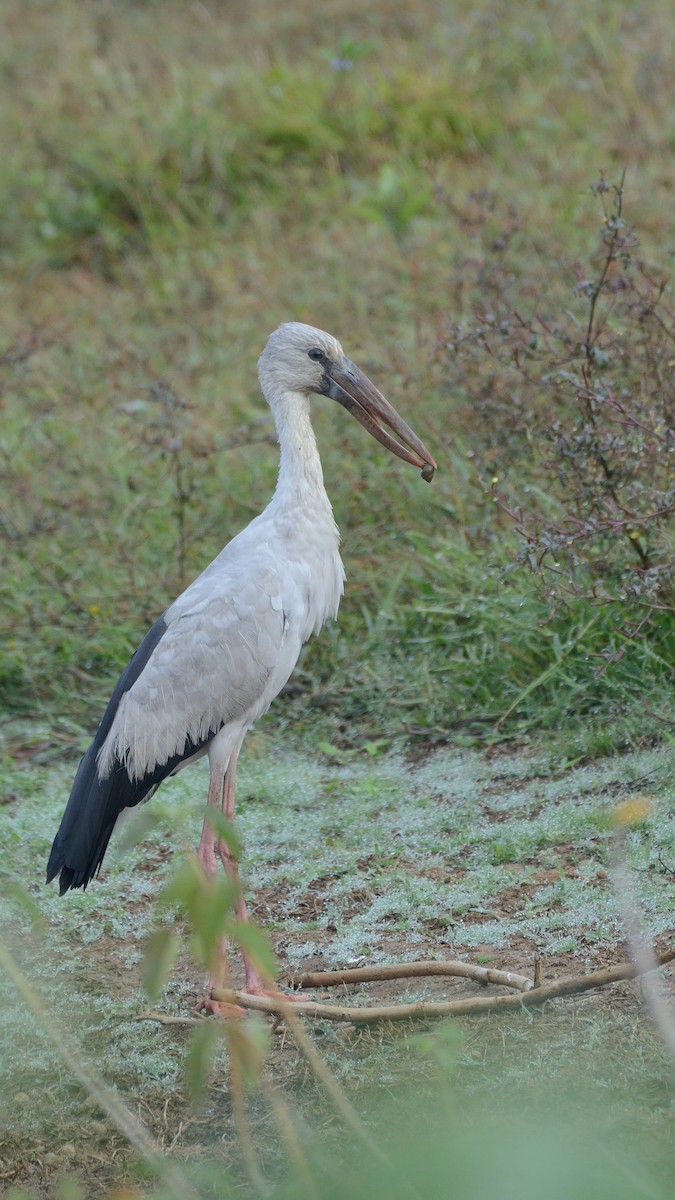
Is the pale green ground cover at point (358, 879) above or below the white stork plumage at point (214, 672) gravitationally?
below

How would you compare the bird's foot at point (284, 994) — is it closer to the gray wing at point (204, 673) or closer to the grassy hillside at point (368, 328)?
the gray wing at point (204, 673)

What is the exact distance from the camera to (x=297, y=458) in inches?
158

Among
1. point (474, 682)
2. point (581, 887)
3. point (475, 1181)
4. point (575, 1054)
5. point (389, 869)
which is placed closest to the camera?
point (475, 1181)

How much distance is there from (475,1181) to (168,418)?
4.30 metres

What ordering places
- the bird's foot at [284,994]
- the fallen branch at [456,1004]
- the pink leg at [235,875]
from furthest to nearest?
the pink leg at [235,875] → the bird's foot at [284,994] → the fallen branch at [456,1004]

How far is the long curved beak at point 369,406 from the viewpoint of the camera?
4.11m

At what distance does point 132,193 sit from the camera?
876 cm

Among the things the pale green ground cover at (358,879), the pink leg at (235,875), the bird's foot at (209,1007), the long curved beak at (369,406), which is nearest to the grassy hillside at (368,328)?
the pale green ground cover at (358,879)

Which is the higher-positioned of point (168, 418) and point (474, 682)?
point (168, 418)

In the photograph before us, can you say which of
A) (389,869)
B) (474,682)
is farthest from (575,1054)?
(474,682)

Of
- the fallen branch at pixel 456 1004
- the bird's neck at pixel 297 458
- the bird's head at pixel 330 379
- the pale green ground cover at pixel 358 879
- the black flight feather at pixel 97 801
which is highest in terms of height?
the bird's head at pixel 330 379

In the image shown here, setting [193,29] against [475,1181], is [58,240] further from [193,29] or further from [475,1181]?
[475,1181]

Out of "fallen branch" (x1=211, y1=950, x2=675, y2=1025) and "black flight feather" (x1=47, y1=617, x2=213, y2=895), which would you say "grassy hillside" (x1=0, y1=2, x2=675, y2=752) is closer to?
"black flight feather" (x1=47, y1=617, x2=213, y2=895)

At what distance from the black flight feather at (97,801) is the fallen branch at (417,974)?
25.4 inches
